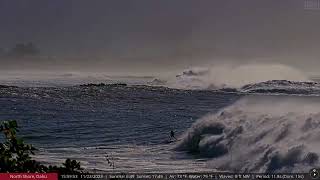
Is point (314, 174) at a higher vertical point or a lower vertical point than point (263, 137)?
lower

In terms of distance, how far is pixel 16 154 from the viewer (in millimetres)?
5793

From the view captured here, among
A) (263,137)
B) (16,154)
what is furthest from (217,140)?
(16,154)

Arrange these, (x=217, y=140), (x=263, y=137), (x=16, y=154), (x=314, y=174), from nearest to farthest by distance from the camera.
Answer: (x=16, y=154)
(x=314, y=174)
(x=263, y=137)
(x=217, y=140)

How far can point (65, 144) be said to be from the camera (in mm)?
22094

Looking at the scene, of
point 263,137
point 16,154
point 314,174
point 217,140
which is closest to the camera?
point 16,154

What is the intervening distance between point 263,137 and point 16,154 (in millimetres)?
11881

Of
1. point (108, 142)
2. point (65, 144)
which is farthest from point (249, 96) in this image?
point (65, 144)

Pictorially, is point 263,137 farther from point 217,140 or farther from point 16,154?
point 16,154

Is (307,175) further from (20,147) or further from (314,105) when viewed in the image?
(314,105)

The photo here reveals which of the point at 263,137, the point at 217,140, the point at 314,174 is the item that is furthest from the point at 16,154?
the point at 217,140

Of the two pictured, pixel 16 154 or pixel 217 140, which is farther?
pixel 217 140

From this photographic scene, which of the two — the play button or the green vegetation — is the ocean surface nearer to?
the play button

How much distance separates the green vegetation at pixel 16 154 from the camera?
5.55m

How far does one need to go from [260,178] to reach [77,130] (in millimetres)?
21952
